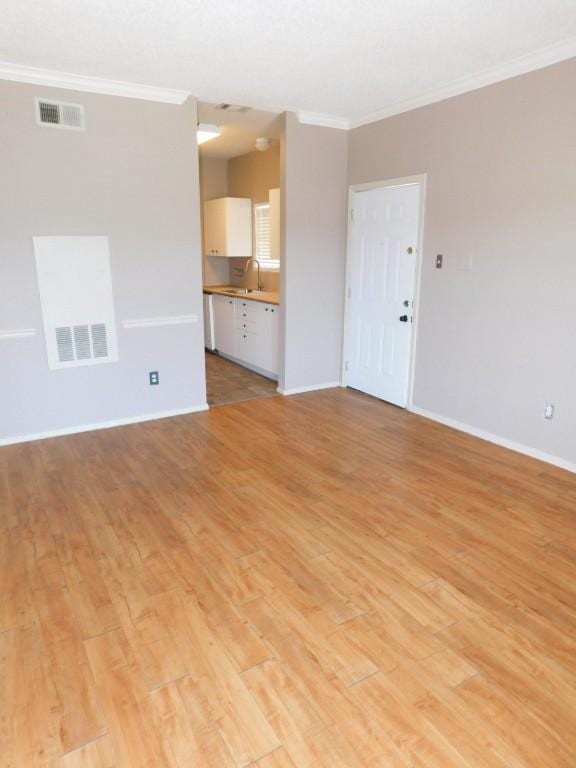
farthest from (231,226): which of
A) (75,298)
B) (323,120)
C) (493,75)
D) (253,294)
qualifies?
(493,75)

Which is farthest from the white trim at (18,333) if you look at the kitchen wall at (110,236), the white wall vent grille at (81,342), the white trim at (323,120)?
the white trim at (323,120)

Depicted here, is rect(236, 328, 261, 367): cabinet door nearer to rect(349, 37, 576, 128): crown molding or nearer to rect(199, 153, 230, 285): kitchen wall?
rect(199, 153, 230, 285): kitchen wall

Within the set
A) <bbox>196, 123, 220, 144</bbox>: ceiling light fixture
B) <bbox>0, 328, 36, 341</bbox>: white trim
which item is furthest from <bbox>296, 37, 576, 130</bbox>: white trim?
<bbox>0, 328, 36, 341</bbox>: white trim

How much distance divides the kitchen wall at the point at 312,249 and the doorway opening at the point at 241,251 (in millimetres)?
358

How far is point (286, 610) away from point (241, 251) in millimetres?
5654

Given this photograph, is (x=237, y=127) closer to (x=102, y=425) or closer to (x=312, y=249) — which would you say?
(x=312, y=249)

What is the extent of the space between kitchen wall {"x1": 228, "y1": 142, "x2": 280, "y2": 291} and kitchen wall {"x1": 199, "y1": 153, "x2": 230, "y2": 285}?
0.32ft

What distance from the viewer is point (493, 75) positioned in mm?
3545

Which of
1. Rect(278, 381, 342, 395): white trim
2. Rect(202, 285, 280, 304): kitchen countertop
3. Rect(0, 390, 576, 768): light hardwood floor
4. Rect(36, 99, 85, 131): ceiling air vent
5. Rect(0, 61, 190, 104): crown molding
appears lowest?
Rect(0, 390, 576, 768): light hardwood floor

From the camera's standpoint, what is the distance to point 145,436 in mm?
4141

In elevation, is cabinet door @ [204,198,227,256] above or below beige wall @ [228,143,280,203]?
below

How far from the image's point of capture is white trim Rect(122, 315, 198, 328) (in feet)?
14.0

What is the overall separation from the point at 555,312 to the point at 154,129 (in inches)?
132

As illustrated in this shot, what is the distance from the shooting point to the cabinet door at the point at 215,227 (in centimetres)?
691
